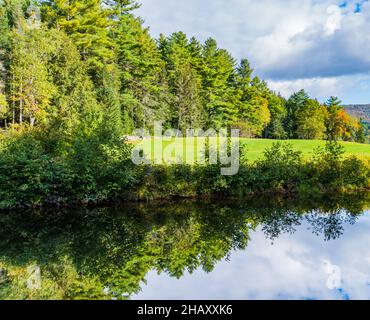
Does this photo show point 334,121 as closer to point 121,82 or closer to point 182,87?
point 182,87

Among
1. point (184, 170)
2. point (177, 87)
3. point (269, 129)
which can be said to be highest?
point (177, 87)

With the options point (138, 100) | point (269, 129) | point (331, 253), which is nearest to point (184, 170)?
point (331, 253)

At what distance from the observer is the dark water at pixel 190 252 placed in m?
6.08

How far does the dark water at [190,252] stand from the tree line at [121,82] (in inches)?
233

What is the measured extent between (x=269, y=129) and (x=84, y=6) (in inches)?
1454

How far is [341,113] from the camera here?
5912cm

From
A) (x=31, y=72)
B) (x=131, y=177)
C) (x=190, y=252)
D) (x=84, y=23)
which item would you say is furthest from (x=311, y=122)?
(x=190, y=252)

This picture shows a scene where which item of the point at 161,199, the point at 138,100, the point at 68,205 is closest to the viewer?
the point at 68,205

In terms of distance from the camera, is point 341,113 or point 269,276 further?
point 341,113

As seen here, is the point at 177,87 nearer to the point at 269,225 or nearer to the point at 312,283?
the point at 269,225

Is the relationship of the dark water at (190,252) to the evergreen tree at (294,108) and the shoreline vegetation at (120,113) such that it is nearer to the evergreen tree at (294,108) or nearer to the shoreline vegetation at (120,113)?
the shoreline vegetation at (120,113)

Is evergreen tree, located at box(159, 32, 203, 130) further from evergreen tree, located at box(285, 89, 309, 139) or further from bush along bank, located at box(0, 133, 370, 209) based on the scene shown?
bush along bank, located at box(0, 133, 370, 209)

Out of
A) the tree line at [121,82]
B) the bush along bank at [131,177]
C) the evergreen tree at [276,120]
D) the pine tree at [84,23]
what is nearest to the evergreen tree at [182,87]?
the tree line at [121,82]

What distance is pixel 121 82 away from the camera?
38.2 meters
